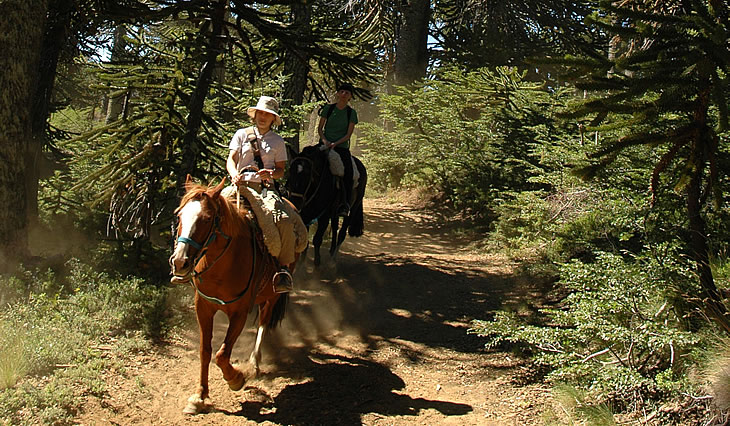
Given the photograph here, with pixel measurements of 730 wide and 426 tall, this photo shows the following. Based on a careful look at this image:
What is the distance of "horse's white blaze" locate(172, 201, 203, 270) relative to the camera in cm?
473

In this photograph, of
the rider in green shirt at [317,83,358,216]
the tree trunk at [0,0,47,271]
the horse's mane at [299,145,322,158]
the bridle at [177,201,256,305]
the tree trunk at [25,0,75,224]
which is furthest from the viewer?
the tree trunk at [25,0,75,224]

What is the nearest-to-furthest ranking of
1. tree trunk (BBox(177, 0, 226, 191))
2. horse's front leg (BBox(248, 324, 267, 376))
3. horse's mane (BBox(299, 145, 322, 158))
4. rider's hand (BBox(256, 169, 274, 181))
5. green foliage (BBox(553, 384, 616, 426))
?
green foliage (BBox(553, 384, 616, 426)), rider's hand (BBox(256, 169, 274, 181)), horse's front leg (BBox(248, 324, 267, 376)), tree trunk (BBox(177, 0, 226, 191)), horse's mane (BBox(299, 145, 322, 158))

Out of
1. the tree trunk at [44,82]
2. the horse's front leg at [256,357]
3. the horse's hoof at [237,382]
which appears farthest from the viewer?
the tree trunk at [44,82]

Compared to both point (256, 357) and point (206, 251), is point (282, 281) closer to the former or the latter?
point (256, 357)

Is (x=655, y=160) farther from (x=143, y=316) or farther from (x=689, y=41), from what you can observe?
(x=143, y=316)

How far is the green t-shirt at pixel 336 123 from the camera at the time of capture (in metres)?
9.48

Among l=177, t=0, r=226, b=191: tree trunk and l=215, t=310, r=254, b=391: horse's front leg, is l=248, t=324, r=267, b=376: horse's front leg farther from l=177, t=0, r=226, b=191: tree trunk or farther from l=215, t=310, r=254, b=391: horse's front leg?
l=177, t=0, r=226, b=191: tree trunk

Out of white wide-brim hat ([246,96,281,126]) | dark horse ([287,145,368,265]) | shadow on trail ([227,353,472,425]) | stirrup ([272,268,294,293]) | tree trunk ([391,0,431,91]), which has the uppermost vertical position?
tree trunk ([391,0,431,91])

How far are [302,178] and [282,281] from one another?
2.48 metres

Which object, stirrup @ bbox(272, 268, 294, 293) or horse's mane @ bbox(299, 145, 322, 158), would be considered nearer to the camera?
stirrup @ bbox(272, 268, 294, 293)

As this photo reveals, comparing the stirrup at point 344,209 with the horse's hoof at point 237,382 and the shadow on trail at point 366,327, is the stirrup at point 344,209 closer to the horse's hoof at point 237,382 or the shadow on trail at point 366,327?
the shadow on trail at point 366,327

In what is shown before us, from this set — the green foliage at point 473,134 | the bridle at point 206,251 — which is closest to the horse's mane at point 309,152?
the bridle at point 206,251

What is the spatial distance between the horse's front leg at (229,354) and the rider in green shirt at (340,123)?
13.9ft

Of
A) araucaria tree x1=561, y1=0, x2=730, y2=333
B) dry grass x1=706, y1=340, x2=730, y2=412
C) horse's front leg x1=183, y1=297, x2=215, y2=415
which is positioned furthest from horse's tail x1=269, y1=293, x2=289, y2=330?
dry grass x1=706, y1=340, x2=730, y2=412
